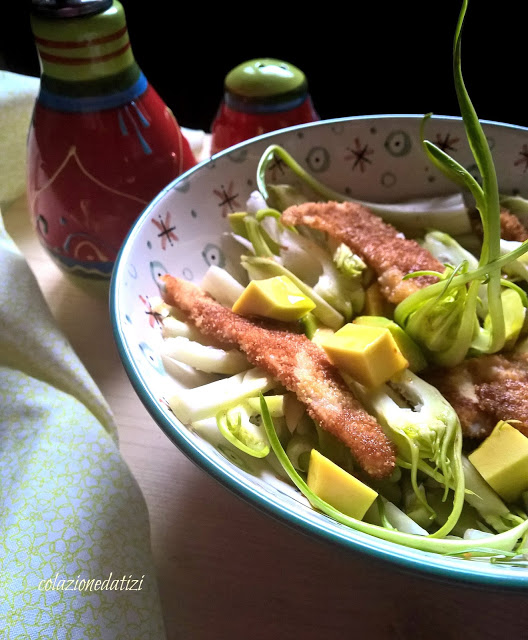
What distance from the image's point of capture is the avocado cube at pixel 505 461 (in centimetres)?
47

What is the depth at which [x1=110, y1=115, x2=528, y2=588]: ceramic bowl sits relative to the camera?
47 centimetres

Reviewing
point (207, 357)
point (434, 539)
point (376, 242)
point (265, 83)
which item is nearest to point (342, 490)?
point (434, 539)

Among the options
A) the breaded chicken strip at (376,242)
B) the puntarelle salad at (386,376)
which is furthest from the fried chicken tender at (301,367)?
the breaded chicken strip at (376,242)

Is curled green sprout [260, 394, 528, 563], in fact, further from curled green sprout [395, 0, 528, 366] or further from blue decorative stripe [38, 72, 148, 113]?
blue decorative stripe [38, 72, 148, 113]

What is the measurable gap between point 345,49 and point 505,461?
1.28m

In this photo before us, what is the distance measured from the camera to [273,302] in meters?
0.56

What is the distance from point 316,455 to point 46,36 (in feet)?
→ 1.74

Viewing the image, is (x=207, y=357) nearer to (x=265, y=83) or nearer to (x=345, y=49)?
(x=265, y=83)

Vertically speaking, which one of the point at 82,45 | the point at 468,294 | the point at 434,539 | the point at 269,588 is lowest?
the point at 269,588

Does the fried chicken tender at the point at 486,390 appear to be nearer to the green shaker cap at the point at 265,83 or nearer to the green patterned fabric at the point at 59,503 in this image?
the green patterned fabric at the point at 59,503

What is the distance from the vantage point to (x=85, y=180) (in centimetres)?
71

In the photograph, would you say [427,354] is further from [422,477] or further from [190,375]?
[190,375]

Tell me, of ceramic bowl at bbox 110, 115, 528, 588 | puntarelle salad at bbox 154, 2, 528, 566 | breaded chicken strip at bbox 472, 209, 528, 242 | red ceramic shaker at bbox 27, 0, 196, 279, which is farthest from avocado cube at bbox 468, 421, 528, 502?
red ceramic shaker at bbox 27, 0, 196, 279

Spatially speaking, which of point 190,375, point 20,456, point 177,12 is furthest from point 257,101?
point 177,12
